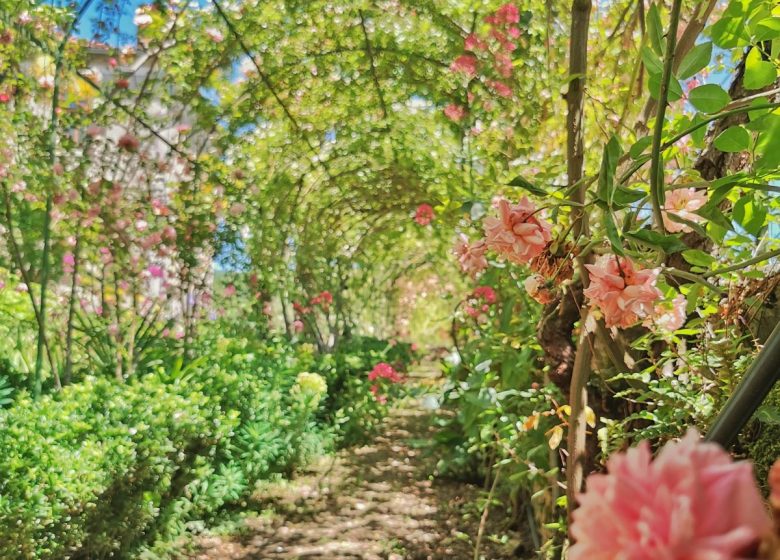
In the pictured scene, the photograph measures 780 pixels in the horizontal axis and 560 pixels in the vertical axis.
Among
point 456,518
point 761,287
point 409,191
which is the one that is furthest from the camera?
point 409,191

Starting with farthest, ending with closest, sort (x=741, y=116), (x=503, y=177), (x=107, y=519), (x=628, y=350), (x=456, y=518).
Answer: (x=456, y=518) < (x=503, y=177) < (x=107, y=519) < (x=628, y=350) < (x=741, y=116)

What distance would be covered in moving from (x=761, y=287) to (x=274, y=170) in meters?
4.51

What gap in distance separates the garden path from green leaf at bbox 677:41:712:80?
2307mm

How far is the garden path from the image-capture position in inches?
122

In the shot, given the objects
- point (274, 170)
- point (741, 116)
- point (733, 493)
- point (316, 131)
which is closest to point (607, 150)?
point (733, 493)

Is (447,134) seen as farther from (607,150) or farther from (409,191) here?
(607,150)

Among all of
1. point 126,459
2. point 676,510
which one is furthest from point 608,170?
point 126,459

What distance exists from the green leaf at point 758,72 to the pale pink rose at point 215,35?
3.62 meters

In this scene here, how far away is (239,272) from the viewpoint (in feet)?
15.9

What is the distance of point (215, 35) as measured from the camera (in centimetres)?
390

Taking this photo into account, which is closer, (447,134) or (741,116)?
(741,116)

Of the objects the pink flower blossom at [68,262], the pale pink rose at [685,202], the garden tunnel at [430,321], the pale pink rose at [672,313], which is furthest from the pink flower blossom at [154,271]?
the pale pink rose at [685,202]

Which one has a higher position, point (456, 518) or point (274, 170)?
point (274, 170)

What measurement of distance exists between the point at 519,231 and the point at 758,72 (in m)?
0.35
